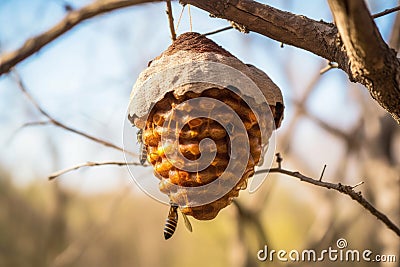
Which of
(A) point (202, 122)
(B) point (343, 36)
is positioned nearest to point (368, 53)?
(B) point (343, 36)

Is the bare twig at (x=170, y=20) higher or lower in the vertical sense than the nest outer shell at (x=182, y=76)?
higher

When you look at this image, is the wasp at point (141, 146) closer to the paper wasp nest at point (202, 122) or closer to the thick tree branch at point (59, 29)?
the paper wasp nest at point (202, 122)

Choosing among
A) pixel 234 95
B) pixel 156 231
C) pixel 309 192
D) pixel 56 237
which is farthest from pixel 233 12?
pixel 156 231

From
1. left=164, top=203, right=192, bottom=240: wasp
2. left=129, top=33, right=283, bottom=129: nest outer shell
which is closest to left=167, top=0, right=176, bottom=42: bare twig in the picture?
left=129, top=33, right=283, bottom=129: nest outer shell

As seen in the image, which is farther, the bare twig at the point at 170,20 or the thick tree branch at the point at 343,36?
the bare twig at the point at 170,20

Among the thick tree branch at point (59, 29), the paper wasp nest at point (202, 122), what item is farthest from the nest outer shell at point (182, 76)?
the thick tree branch at point (59, 29)

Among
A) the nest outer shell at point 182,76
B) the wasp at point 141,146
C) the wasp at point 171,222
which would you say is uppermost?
the nest outer shell at point 182,76

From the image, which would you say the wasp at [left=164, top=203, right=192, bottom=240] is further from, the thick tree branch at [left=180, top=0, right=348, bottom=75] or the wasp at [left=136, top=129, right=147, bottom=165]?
the thick tree branch at [left=180, top=0, right=348, bottom=75]
